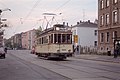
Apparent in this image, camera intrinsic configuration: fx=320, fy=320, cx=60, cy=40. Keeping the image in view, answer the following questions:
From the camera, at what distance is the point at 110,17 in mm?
59562

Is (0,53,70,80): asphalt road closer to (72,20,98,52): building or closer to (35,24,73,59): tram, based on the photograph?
(35,24,73,59): tram

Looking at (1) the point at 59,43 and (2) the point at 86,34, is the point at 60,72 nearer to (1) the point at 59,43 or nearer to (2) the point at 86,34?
(1) the point at 59,43

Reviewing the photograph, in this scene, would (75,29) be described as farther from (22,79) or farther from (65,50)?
(22,79)

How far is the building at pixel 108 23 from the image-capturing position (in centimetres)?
5638

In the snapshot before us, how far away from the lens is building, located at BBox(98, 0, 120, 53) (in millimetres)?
56375

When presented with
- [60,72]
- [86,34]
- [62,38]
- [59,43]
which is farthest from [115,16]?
[60,72]

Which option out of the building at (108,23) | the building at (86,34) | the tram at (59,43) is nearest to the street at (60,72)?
the tram at (59,43)

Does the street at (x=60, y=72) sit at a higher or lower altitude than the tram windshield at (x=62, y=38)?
lower

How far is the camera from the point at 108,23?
199 feet

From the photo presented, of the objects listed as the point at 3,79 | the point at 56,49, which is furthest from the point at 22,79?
the point at 56,49

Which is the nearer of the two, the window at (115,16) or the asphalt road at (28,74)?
the asphalt road at (28,74)

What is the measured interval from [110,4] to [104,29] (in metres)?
5.45

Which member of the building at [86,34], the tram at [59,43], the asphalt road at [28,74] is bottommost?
the asphalt road at [28,74]

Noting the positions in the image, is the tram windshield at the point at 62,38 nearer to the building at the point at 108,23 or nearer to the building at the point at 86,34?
the building at the point at 108,23
